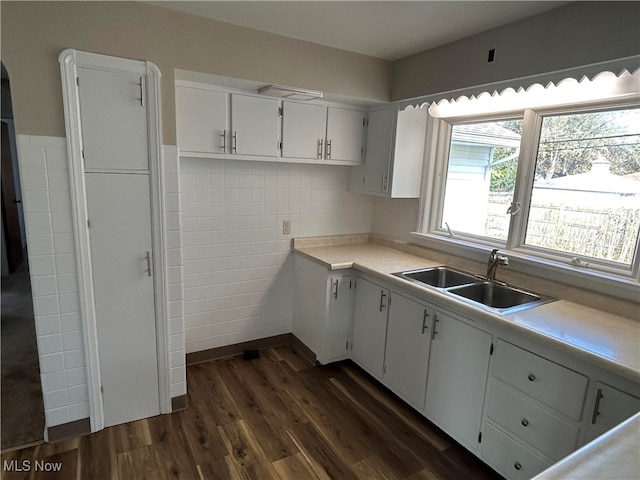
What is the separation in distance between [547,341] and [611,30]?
144 centimetres

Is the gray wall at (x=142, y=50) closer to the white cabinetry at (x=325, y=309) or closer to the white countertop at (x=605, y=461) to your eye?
the white cabinetry at (x=325, y=309)

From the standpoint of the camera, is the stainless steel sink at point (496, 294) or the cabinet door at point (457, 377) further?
the stainless steel sink at point (496, 294)

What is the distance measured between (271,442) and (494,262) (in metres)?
1.79

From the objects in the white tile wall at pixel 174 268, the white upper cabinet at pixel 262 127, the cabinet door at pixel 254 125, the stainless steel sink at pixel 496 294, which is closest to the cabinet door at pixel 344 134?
the white upper cabinet at pixel 262 127

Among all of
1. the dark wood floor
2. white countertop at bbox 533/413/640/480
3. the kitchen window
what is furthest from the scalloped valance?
the dark wood floor

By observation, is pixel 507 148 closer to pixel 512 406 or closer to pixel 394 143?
pixel 394 143

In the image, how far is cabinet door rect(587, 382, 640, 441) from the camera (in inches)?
56.2

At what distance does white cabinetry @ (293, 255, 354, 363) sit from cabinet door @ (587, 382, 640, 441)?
1680mm

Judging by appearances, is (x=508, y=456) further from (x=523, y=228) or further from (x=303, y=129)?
(x=303, y=129)

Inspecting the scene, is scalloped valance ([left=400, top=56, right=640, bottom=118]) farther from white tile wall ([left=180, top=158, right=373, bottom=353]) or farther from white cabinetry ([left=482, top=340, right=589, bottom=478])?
white cabinetry ([left=482, top=340, right=589, bottom=478])

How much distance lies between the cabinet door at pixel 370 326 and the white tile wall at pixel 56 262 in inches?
53.5

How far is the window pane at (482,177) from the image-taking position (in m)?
2.58

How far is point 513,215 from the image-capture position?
8.15 feet

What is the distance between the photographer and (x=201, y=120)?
2502 millimetres
